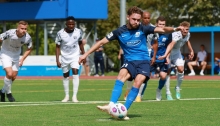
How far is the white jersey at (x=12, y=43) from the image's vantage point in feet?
58.4

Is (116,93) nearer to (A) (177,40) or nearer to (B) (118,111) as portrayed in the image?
(B) (118,111)

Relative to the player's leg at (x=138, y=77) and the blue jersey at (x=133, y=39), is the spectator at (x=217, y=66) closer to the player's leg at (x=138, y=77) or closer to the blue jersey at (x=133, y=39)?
the blue jersey at (x=133, y=39)

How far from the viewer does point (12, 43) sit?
18047 millimetres

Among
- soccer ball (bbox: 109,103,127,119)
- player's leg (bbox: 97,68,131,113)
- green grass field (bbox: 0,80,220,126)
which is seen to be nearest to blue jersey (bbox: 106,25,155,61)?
player's leg (bbox: 97,68,131,113)

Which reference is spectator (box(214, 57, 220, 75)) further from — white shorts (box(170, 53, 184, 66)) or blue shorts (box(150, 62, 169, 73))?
blue shorts (box(150, 62, 169, 73))

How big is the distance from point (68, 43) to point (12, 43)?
1416 millimetres

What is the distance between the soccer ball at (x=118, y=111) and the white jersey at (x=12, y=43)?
616 centimetres

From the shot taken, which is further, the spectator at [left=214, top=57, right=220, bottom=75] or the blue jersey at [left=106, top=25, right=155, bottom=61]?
the spectator at [left=214, top=57, right=220, bottom=75]

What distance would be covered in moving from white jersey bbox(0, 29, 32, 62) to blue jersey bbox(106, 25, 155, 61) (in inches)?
203

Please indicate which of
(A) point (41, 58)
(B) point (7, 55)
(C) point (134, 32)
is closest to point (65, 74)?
(B) point (7, 55)

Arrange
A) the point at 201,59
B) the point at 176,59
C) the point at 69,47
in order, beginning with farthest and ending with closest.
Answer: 1. the point at 201,59
2. the point at 176,59
3. the point at 69,47

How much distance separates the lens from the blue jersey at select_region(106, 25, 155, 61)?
13156 millimetres

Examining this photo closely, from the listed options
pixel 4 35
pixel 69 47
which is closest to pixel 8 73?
pixel 4 35

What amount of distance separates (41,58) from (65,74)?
23.1m
